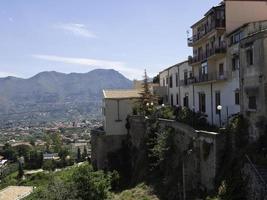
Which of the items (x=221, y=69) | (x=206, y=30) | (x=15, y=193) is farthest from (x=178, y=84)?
(x=15, y=193)

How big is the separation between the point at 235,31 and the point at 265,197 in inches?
732

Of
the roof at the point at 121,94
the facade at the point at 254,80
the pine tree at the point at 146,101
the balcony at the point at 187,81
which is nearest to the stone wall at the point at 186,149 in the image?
the pine tree at the point at 146,101

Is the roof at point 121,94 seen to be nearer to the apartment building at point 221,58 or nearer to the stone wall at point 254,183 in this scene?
the apartment building at point 221,58

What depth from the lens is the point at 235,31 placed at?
38750mm

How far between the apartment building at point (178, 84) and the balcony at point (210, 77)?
11.5 feet

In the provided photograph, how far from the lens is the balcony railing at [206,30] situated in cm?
4325

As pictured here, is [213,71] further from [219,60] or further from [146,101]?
[146,101]

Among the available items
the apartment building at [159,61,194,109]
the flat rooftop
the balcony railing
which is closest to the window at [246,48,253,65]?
the balcony railing

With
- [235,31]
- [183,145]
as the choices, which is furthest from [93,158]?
[235,31]

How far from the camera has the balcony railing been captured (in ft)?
142

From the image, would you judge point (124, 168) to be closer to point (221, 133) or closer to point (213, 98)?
point (213, 98)

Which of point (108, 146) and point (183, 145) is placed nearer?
point (183, 145)

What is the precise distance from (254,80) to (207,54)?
653 inches

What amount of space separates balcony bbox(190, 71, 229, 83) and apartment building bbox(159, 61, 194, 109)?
138 inches
